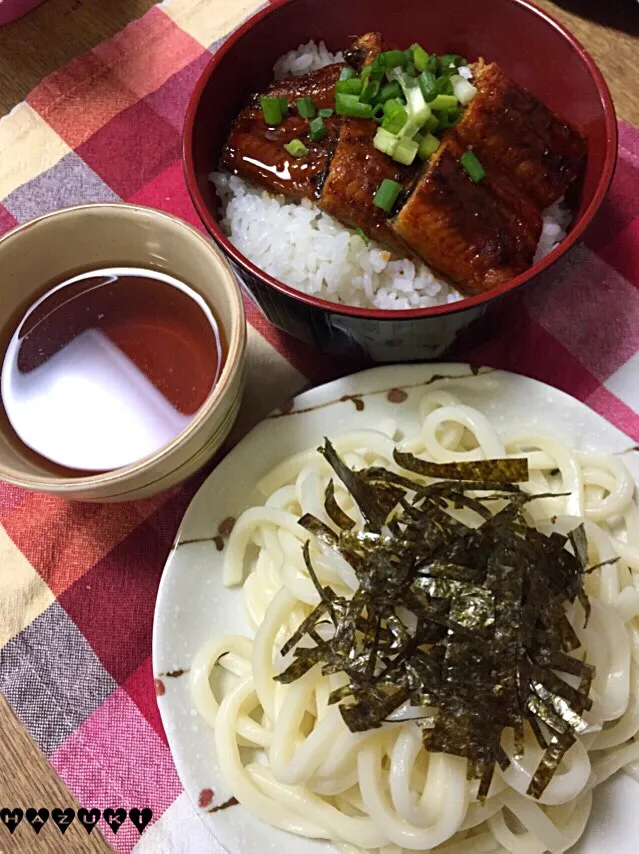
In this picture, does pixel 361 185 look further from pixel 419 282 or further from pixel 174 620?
pixel 174 620

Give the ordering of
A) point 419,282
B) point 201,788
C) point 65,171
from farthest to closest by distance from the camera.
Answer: point 65,171
point 419,282
point 201,788

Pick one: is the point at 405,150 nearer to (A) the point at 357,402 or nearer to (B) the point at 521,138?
(B) the point at 521,138

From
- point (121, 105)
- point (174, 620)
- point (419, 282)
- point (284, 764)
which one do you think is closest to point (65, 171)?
point (121, 105)

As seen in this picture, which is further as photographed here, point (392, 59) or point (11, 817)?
point (392, 59)

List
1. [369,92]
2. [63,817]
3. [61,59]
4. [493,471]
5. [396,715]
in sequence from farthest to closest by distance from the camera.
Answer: [61,59], [369,92], [63,817], [493,471], [396,715]

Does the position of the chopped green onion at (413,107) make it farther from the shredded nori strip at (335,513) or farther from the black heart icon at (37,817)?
the black heart icon at (37,817)

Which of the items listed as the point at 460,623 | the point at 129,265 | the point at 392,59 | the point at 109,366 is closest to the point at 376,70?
the point at 392,59
